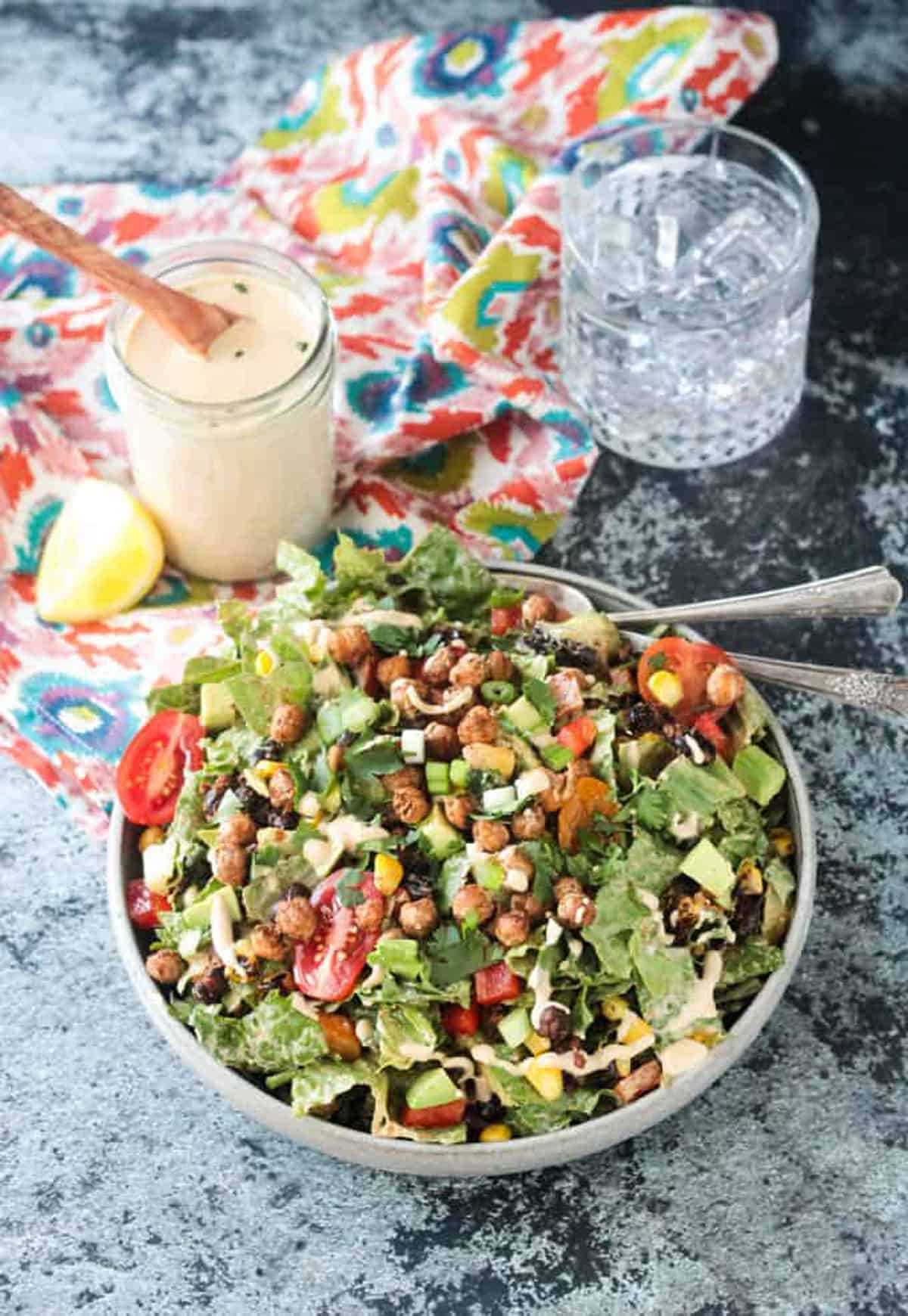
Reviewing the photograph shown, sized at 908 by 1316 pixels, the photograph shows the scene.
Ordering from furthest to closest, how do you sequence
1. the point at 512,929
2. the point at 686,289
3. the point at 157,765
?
the point at 686,289
the point at 157,765
the point at 512,929

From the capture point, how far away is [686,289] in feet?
13.0

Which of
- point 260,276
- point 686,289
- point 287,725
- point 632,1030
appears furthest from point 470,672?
point 686,289

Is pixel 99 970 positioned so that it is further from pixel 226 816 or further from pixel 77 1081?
pixel 226 816

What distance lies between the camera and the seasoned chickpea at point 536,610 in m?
3.33

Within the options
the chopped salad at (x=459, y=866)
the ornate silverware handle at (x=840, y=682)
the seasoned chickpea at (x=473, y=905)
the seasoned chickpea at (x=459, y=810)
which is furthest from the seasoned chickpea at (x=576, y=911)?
the ornate silverware handle at (x=840, y=682)

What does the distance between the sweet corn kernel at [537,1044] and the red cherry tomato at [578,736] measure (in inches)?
18.4

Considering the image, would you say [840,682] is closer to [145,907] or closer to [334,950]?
[334,950]

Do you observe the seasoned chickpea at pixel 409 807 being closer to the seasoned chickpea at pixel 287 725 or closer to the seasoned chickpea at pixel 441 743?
the seasoned chickpea at pixel 441 743

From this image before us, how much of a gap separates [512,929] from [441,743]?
367 millimetres

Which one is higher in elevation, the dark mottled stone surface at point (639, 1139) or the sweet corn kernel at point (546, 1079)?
the sweet corn kernel at point (546, 1079)

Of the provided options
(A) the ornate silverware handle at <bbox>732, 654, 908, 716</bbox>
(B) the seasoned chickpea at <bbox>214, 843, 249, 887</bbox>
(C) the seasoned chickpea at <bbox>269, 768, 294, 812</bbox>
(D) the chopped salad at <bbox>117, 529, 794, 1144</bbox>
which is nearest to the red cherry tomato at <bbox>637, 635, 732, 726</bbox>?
(D) the chopped salad at <bbox>117, 529, 794, 1144</bbox>

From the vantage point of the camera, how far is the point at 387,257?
4.23m

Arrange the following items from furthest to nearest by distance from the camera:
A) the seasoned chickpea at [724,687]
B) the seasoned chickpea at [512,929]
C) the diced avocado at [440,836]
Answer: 1. the seasoned chickpea at [724,687]
2. the diced avocado at [440,836]
3. the seasoned chickpea at [512,929]

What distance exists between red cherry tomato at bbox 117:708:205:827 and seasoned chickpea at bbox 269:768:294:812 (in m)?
0.25
